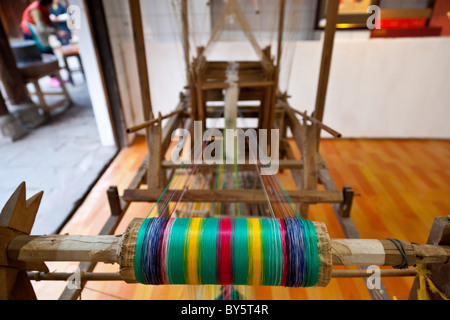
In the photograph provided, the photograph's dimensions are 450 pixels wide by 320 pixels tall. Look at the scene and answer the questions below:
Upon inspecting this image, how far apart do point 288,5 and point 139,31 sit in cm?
260

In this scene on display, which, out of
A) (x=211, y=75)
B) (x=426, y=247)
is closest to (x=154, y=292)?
(x=211, y=75)

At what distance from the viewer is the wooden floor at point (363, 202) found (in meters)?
1.95

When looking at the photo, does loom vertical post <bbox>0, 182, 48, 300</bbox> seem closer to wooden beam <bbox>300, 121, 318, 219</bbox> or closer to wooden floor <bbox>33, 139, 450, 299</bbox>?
wooden floor <bbox>33, 139, 450, 299</bbox>

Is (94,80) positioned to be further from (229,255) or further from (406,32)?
(406,32)

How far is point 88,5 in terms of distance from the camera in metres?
3.20

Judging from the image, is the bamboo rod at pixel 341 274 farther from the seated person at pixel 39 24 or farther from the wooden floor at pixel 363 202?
the seated person at pixel 39 24

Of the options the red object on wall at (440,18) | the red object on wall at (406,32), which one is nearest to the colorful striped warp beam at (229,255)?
the red object on wall at (406,32)

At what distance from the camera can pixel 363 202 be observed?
2799 millimetres

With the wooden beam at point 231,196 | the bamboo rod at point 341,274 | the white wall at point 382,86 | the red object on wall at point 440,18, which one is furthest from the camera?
the white wall at point 382,86

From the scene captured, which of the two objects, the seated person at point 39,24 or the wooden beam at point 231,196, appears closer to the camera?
the wooden beam at point 231,196

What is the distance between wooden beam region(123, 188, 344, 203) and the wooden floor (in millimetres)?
170

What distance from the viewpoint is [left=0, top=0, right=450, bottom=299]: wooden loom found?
2.26 feet
